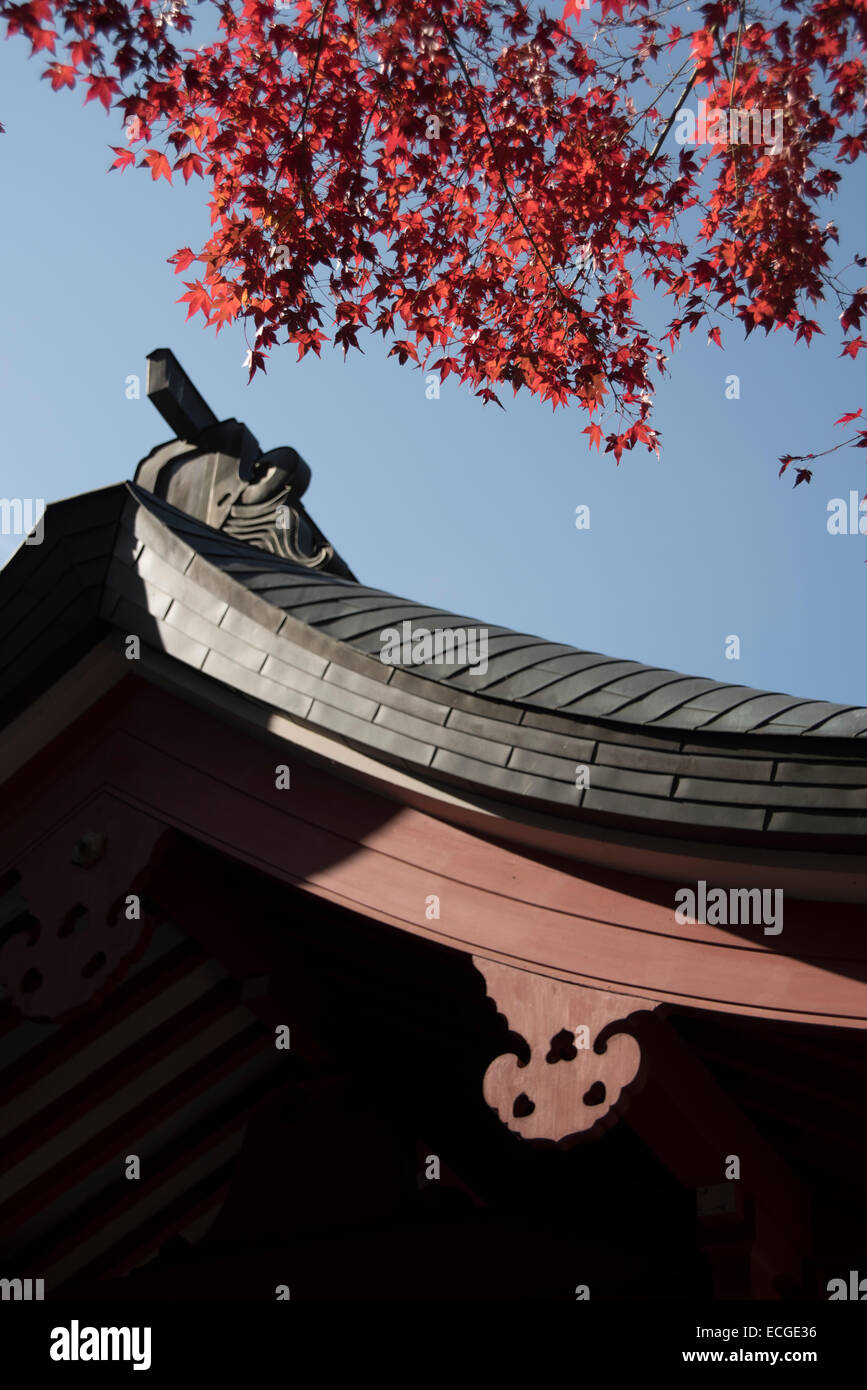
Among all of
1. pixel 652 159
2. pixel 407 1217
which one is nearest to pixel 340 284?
pixel 652 159

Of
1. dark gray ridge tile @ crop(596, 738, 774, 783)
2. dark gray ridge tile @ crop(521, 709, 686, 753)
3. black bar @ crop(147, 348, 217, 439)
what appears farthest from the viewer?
black bar @ crop(147, 348, 217, 439)

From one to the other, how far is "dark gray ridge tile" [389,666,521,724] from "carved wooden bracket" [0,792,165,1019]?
1.12 meters

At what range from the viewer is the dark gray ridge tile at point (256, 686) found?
3.78m

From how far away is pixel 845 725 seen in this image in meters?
3.14

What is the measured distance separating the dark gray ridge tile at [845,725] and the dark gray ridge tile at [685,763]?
0.62ft

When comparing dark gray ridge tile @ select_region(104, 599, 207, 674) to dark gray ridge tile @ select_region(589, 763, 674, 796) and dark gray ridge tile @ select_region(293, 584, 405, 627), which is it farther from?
dark gray ridge tile @ select_region(589, 763, 674, 796)

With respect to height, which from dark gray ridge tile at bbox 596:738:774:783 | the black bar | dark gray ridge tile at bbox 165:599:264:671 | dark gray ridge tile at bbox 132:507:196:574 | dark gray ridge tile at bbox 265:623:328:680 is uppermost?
the black bar

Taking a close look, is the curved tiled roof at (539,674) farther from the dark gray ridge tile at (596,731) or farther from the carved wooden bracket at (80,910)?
the carved wooden bracket at (80,910)

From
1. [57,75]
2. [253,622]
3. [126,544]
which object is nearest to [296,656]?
[253,622]

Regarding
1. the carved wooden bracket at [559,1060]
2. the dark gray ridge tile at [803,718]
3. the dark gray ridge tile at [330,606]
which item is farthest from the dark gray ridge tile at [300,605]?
the dark gray ridge tile at [803,718]

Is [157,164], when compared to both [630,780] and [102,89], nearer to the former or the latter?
[102,89]

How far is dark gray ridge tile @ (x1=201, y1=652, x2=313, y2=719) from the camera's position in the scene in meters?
3.78

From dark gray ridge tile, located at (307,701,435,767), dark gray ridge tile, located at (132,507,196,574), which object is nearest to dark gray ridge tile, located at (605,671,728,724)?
dark gray ridge tile, located at (307,701,435,767)

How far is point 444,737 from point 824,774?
1.06 metres
